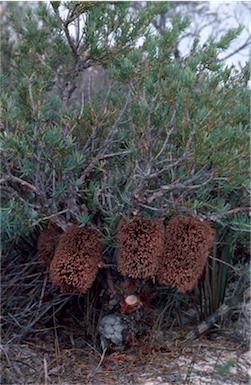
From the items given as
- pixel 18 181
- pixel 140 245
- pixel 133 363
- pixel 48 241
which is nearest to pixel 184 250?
pixel 140 245

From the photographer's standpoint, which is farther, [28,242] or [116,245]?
[28,242]

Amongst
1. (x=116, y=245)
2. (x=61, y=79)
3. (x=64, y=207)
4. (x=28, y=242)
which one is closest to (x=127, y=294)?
(x=116, y=245)

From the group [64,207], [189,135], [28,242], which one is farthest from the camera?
[28,242]

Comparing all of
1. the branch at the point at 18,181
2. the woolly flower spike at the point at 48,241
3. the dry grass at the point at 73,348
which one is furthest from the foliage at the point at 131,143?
the dry grass at the point at 73,348

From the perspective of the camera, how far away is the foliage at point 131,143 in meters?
2.88

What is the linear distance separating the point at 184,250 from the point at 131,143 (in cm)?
62

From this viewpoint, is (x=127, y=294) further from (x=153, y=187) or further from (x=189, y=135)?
(x=189, y=135)

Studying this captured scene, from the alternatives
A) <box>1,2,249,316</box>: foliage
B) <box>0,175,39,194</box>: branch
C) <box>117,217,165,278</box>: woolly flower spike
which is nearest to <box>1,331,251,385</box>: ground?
<box>117,217,165,278</box>: woolly flower spike

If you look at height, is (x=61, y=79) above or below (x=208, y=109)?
above

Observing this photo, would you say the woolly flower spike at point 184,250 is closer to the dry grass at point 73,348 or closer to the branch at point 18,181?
the dry grass at point 73,348

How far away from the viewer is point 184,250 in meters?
3.04

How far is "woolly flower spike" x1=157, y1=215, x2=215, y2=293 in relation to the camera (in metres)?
3.04

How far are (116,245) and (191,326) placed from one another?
952mm

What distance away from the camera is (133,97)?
3.16 metres
